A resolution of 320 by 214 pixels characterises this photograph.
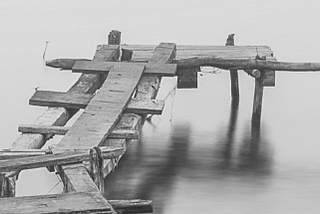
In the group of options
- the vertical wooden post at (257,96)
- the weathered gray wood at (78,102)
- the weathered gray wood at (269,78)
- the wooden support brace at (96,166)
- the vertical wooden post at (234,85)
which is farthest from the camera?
the vertical wooden post at (234,85)

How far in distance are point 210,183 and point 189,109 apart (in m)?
8.95

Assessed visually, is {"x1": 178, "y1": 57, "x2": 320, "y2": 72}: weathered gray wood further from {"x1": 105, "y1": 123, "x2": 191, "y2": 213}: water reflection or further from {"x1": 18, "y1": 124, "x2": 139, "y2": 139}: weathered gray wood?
{"x1": 18, "y1": 124, "x2": 139, "y2": 139}: weathered gray wood

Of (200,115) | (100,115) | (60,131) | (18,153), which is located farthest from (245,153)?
(18,153)

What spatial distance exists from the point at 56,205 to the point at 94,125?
4322 mm

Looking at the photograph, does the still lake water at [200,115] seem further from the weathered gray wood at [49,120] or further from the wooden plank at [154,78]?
the wooden plank at [154,78]

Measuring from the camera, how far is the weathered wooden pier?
9.76 m

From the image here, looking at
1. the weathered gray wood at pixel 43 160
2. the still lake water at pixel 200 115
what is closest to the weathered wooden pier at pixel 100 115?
the weathered gray wood at pixel 43 160

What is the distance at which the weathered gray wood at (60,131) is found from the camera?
12.9 m

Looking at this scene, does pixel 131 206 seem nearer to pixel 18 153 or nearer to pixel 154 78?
pixel 18 153

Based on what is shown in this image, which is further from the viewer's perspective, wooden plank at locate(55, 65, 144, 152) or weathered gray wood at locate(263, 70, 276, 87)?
weathered gray wood at locate(263, 70, 276, 87)

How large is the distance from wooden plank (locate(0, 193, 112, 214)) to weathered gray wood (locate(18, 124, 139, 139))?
3.72m

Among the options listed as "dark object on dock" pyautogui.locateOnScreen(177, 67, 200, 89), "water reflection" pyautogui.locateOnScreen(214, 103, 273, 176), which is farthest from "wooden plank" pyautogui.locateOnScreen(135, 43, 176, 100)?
"water reflection" pyautogui.locateOnScreen(214, 103, 273, 176)

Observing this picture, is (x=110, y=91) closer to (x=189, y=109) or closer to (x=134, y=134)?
(x=134, y=134)

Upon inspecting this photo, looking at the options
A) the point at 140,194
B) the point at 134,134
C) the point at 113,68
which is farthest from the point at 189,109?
the point at 134,134
